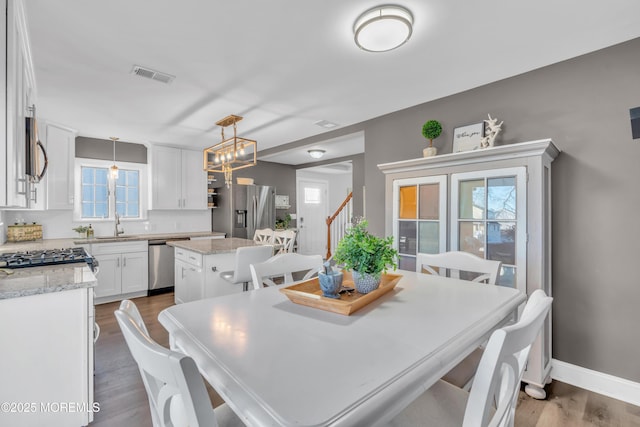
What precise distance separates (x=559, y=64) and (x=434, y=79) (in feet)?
2.91

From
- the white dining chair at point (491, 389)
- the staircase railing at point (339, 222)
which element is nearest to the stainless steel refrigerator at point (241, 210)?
the staircase railing at point (339, 222)

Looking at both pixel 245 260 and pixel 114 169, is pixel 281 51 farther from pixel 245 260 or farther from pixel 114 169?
pixel 114 169

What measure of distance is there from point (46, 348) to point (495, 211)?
284 centimetres

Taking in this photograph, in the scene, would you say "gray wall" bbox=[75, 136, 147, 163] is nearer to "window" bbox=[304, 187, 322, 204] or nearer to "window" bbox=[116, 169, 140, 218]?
"window" bbox=[116, 169, 140, 218]

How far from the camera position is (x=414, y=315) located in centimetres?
112

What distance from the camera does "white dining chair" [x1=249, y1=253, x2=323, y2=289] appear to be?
65.8 inches

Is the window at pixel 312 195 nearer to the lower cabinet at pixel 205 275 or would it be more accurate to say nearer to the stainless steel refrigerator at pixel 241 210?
the stainless steel refrigerator at pixel 241 210

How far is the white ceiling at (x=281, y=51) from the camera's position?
1.71 meters

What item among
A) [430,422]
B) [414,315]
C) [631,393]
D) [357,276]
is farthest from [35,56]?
[631,393]

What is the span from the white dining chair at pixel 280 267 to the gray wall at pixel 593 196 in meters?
1.90

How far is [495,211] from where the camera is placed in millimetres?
2178

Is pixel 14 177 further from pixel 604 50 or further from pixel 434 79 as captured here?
pixel 604 50

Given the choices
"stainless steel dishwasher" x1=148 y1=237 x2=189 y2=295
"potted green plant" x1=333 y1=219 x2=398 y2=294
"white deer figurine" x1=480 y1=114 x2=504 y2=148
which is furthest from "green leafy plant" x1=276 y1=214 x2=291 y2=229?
"potted green plant" x1=333 y1=219 x2=398 y2=294

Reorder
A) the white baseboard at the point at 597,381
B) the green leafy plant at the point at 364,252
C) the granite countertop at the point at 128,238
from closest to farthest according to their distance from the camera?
the green leafy plant at the point at 364,252 < the white baseboard at the point at 597,381 < the granite countertop at the point at 128,238
